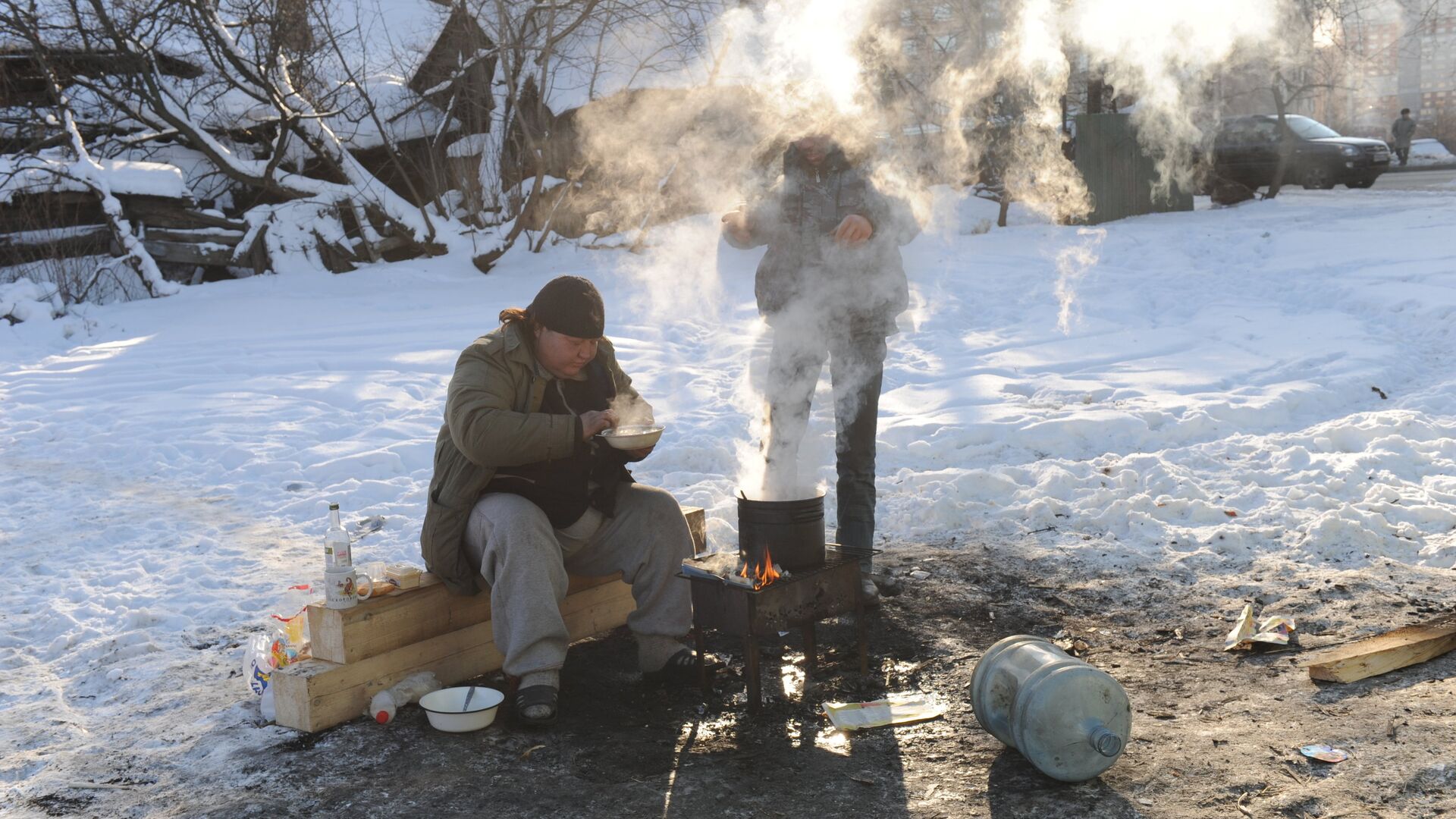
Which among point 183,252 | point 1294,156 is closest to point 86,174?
point 183,252

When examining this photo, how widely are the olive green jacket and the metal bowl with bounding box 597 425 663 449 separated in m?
0.13

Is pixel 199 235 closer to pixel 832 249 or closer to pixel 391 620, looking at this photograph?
pixel 832 249

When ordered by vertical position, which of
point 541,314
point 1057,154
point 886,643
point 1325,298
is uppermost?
point 1057,154

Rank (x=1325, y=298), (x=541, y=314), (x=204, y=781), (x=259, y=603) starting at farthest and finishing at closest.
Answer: (x=1325, y=298) → (x=259, y=603) → (x=541, y=314) → (x=204, y=781)

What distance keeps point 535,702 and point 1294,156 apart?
18.7 meters

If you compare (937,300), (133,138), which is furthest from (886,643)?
(133,138)

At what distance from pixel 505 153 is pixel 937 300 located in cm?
654

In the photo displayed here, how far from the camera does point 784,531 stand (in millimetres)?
3996

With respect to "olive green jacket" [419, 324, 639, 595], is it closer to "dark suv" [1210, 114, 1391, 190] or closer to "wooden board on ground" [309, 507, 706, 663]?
"wooden board on ground" [309, 507, 706, 663]

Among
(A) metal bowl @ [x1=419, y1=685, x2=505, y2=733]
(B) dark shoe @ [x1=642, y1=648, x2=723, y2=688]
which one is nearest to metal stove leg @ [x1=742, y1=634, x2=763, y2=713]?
(B) dark shoe @ [x1=642, y1=648, x2=723, y2=688]

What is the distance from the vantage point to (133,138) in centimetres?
1498

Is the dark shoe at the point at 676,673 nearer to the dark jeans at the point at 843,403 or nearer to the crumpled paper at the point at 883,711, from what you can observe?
the crumpled paper at the point at 883,711

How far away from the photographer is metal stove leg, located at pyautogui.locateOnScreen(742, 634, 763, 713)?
3.75 meters

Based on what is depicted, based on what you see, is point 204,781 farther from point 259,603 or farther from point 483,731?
point 259,603
